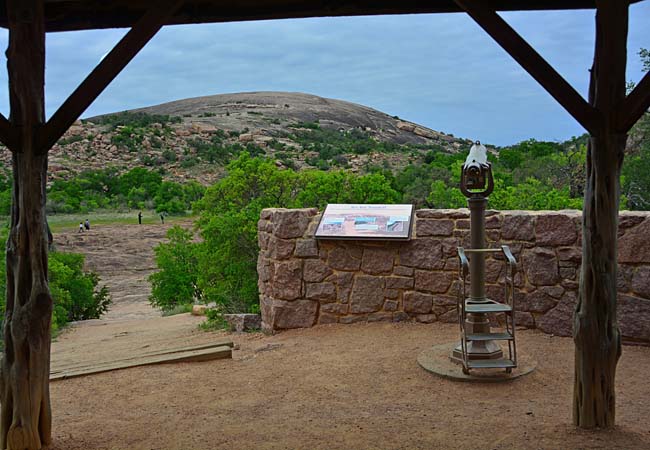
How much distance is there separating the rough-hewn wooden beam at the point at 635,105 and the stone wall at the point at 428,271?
269 centimetres

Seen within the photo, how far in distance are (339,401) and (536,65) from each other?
9.46 feet

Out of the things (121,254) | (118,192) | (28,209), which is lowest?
(121,254)

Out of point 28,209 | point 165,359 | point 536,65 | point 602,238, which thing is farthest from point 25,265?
point 602,238

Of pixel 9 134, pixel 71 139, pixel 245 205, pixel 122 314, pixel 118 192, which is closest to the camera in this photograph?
pixel 9 134

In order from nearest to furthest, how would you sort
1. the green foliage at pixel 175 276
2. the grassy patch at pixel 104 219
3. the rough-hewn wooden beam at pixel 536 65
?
the rough-hewn wooden beam at pixel 536 65 < the green foliage at pixel 175 276 < the grassy patch at pixel 104 219

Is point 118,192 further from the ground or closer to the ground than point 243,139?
closer to the ground

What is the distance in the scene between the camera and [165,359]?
650 centimetres

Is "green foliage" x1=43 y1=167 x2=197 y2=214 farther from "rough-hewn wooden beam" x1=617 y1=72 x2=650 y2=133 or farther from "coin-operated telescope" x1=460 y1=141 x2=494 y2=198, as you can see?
"rough-hewn wooden beam" x1=617 y1=72 x2=650 y2=133

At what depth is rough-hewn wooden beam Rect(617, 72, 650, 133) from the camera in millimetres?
3823

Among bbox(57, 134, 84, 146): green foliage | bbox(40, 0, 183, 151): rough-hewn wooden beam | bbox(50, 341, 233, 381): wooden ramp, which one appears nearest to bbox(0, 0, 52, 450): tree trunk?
bbox(40, 0, 183, 151): rough-hewn wooden beam

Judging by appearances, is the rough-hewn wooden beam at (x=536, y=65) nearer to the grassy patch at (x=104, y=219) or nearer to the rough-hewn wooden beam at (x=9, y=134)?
the rough-hewn wooden beam at (x=9, y=134)

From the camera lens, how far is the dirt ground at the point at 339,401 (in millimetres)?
4219

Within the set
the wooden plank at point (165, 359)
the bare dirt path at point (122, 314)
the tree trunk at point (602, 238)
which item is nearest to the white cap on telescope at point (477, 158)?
the tree trunk at point (602, 238)

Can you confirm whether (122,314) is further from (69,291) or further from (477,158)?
(477,158)
